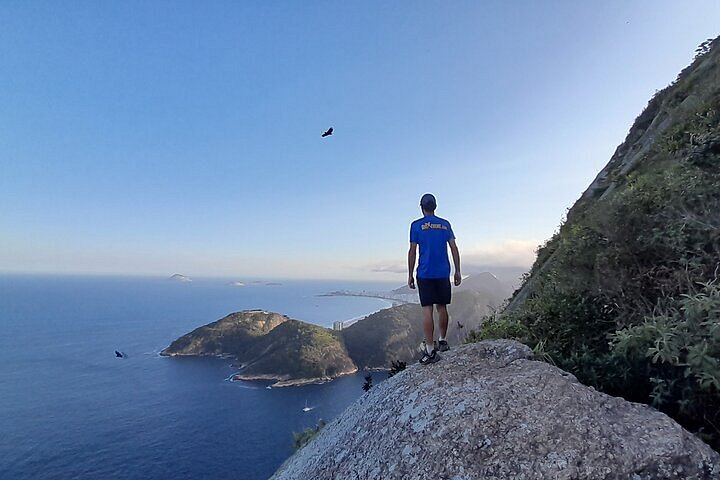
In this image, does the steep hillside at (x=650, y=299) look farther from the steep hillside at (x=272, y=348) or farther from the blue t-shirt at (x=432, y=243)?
the steep hillside at (x=272, y=348)

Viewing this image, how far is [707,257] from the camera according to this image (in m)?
4.29

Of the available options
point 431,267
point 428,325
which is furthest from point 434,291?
point 428,325

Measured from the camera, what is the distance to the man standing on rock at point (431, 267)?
5895 millimetres

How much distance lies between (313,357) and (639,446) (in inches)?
3877

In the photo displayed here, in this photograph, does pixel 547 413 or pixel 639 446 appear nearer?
pixel 639 446

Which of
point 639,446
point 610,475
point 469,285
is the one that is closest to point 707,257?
point 639,446

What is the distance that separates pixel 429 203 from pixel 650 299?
10.7 ft

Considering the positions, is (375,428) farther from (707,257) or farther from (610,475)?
(707,257)

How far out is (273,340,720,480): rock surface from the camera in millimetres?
3037

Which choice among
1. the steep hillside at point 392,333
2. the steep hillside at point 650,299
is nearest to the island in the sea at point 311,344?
the steep hillside at point 392,333

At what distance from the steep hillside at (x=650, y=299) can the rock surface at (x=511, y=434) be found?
49 cm

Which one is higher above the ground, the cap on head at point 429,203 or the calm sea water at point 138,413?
the cap on head at point 429,203

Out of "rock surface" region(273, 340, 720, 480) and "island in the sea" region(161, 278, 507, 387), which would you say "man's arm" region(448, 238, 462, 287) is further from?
"island in the sea" region(161, 278, 507, 387)

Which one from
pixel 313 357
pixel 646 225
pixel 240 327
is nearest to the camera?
pixel 646 225
